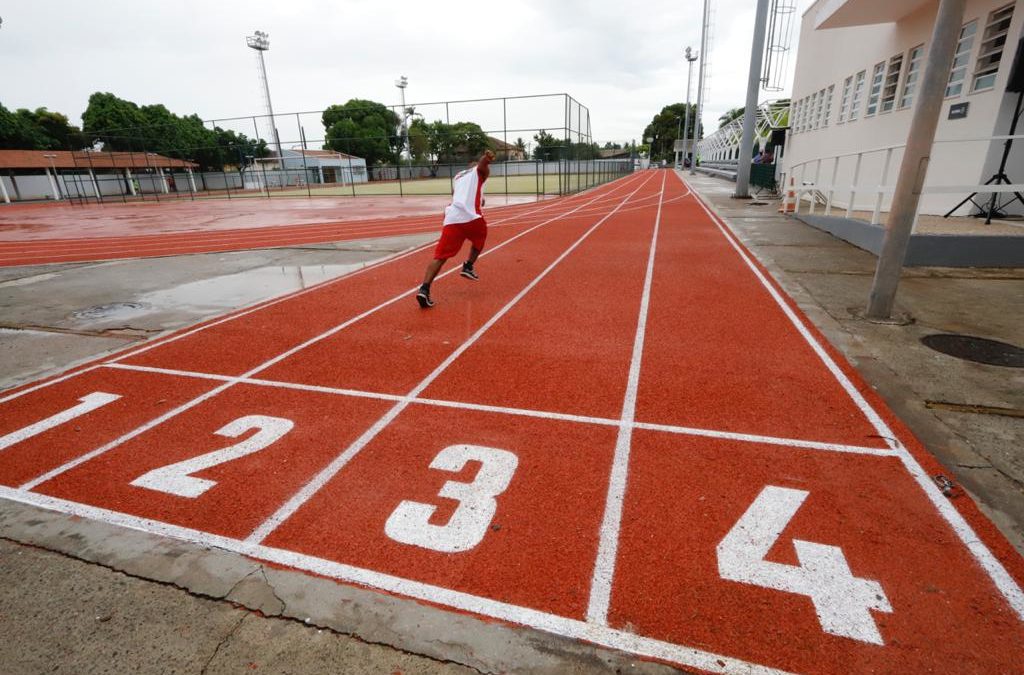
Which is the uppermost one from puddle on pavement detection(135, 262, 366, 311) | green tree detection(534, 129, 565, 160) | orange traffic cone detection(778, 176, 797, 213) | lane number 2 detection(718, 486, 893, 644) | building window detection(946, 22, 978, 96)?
building window detection(946, 22, 978, 96)

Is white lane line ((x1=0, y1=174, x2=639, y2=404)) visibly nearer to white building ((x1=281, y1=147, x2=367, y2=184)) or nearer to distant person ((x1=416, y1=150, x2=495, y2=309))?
distant person ((x1=416, y1=150, x2=495, y2=309))

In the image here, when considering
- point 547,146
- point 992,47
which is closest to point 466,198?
point 992,47

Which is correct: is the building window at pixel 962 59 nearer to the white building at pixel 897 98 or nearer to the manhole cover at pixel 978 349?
the white building at pixel 897 98

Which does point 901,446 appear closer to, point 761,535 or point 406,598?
point 761,535

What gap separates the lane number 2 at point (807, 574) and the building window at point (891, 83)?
49.8 ft

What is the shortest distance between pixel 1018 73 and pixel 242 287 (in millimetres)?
14102

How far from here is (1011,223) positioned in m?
9.25

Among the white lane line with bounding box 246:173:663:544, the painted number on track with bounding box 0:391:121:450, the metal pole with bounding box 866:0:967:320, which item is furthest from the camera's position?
the metal pole with bounding box 866:0:967:320

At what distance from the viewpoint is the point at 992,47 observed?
10164 millimetres

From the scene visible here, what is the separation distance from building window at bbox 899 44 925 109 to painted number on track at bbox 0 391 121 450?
16856 mm

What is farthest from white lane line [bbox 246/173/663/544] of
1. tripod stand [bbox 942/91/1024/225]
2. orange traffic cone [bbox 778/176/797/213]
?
orange traffic cone [bbox 778/176/797/213]

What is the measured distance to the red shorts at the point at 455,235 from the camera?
22.5 ft

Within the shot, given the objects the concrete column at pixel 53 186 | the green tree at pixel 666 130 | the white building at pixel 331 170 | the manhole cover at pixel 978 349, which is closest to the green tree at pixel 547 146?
the manhole cover at pixel 978 349

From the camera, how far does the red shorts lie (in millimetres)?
6844
